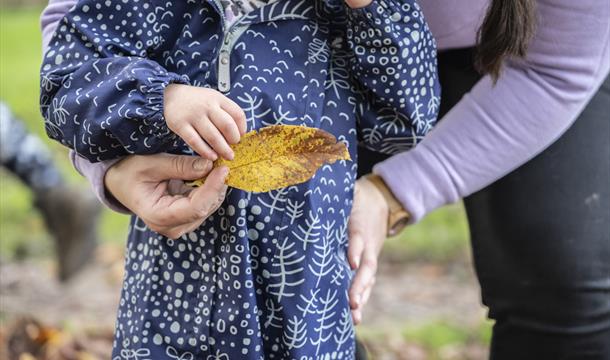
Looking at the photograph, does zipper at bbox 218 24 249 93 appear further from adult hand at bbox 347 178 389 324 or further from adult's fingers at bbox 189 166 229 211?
adult hand at bbox 347 178 389 324

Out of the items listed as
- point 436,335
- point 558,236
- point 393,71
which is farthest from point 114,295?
point 393,71

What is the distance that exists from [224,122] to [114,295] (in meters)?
1.79

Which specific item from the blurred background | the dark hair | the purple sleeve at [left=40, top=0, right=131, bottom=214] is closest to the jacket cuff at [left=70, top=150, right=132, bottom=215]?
the purple sleeve at [left=40, top=0, right=131, bottom=214]

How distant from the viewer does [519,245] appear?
131 centimetres

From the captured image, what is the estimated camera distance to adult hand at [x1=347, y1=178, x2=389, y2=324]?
3.89 feet

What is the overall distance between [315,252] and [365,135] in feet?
0.57

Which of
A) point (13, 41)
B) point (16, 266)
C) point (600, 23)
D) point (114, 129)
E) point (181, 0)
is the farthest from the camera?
point (13, 41)

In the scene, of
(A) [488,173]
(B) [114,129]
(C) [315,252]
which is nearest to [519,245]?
(A) [488,173]

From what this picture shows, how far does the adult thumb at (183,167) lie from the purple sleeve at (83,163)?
89 mm

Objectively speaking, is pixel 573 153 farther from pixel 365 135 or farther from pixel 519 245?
pixel 365 135

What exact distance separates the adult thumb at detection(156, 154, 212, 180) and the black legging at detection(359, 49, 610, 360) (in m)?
0.49

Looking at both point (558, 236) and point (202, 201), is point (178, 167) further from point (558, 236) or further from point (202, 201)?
point (558, 236)

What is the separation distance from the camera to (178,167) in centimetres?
103

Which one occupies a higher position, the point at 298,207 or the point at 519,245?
the point at 298,207
